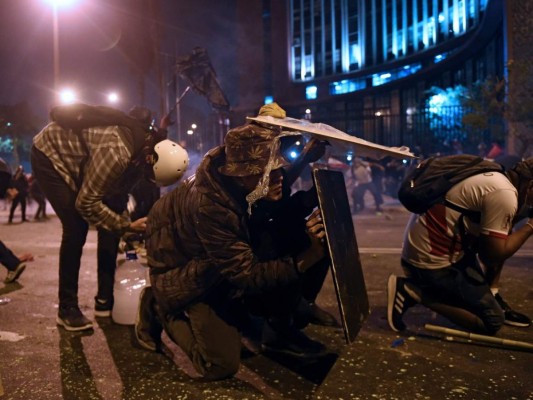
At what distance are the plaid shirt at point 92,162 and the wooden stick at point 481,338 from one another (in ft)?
6.99

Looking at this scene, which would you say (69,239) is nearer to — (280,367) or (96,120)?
(96,120)

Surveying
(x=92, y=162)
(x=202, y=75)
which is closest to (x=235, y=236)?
(x=92, y=162)

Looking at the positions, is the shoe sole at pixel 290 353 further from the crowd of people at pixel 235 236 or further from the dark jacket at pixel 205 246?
the dark jacket at pixel 205 246

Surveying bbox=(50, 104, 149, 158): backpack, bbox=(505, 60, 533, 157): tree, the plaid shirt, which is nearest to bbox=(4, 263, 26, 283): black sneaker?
the plaid shirt

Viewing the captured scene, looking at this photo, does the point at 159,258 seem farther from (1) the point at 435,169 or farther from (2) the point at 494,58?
(2) the point at 494,58

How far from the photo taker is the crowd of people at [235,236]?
264 centimetres

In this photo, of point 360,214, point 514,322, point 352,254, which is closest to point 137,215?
point 352,254

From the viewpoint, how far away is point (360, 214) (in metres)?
13.5

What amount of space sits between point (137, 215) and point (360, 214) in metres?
9.31

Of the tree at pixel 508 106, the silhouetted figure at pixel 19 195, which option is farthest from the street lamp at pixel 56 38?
the tree at pixel 508 106

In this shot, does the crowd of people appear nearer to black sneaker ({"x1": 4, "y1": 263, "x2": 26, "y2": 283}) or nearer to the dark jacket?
the dark jacket

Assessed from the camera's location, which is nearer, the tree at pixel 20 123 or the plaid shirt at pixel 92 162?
the plaid shirt at pixel 92 162

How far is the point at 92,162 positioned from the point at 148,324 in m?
1.10

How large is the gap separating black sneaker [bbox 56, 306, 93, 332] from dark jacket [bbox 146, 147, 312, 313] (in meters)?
0.93
